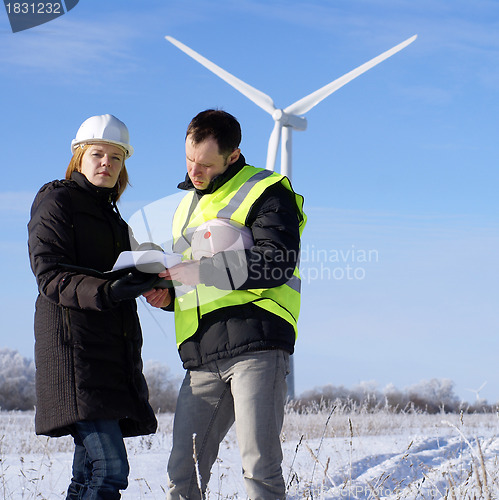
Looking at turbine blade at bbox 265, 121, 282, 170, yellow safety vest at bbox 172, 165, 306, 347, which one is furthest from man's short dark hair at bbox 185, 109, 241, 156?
turbine blade at bbox 265, 121, 282, 170

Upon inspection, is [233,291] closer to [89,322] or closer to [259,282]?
[259,282]

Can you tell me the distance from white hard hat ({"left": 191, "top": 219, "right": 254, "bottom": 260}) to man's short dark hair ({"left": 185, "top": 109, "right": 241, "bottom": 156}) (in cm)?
39

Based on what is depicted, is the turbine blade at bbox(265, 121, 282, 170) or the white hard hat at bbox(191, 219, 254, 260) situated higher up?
the turbine blade at bbox(265, 121, 282, 170)

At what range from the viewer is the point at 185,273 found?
3238 millimetres

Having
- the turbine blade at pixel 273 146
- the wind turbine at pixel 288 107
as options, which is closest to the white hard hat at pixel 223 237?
the turbine blade at pixel 273 146

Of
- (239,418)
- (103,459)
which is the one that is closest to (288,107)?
(239,418)

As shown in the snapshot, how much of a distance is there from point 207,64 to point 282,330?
15300mm

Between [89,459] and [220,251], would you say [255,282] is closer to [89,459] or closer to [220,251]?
[220,251]

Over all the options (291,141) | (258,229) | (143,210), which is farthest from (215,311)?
(291,141)

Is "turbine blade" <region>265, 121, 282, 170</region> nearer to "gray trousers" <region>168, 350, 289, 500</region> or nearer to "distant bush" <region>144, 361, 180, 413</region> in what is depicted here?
"gray trousers" <region>168, 350, 289, 500</region>

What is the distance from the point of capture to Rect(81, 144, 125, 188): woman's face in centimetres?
354

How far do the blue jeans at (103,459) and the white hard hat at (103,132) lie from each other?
1425 millimetres

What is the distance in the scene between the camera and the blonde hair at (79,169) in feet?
11.9

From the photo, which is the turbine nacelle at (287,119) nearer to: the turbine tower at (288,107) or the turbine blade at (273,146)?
the turbine tower at (288,107)
